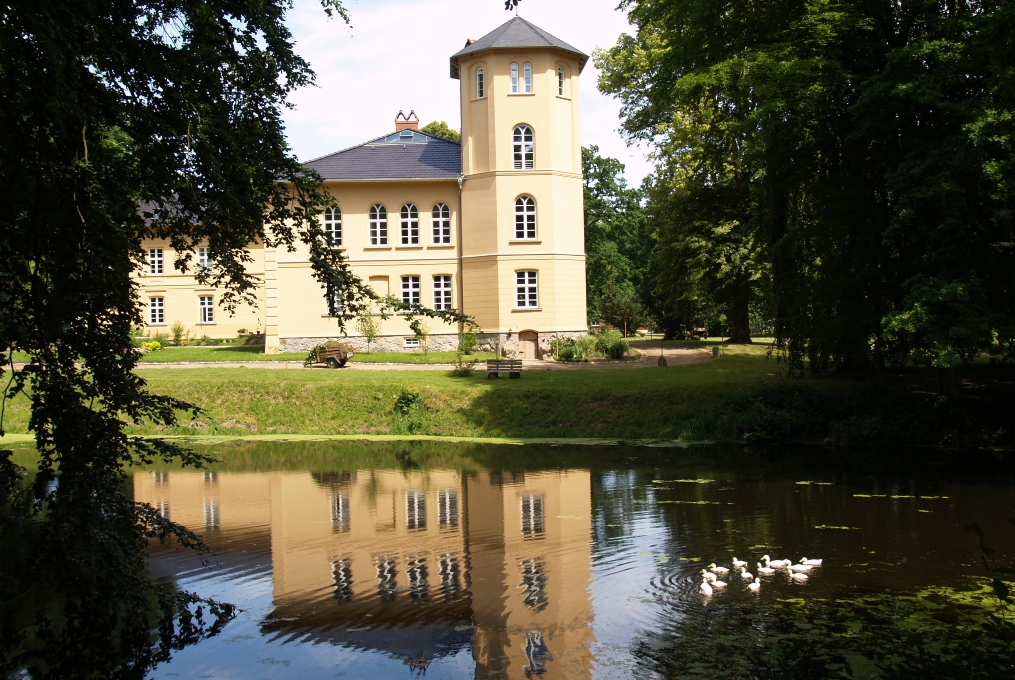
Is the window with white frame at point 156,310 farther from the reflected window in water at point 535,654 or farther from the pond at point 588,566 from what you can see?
the reflected window in water at point 535,654

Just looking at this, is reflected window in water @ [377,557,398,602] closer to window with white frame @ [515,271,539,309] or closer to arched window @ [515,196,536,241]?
window with white frame @ [515,271,539,309]

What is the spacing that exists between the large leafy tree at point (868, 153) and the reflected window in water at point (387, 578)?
9.95 meters

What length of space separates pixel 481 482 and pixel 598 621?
7264 mm

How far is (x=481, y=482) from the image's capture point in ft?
50.9

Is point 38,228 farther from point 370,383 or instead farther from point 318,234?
point 370,383

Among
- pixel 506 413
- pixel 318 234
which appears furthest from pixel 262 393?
pixel 318 234

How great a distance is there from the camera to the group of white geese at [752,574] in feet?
29.8

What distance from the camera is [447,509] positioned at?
13.4 metres

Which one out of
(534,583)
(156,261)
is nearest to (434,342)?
(156,261)

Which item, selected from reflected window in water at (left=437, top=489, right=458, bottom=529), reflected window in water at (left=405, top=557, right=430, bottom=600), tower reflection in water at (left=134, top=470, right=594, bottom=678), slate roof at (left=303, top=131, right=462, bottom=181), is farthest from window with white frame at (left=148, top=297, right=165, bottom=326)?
reflected window in water at (left=405, top=557, right=430, bottom=600)

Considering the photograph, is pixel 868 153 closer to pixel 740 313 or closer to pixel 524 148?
pixel 524 148

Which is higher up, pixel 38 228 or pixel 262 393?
pixel 38 228

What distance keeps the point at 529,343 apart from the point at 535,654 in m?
26.0

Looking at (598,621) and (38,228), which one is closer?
(38,228)
